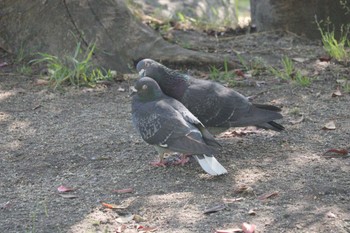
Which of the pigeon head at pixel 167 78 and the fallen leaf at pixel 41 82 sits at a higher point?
the pigeon head at pixel 167 78

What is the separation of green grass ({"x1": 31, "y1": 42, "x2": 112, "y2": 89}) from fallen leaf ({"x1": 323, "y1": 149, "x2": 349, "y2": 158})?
109 inches

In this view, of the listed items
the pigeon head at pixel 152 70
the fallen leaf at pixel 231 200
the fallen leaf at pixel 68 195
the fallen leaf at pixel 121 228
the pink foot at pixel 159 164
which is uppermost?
the pigeon head at pixel 152 70

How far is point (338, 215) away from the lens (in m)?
4.34

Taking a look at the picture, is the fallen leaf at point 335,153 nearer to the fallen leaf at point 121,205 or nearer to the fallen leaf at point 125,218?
the fallen leaf at point 121,205

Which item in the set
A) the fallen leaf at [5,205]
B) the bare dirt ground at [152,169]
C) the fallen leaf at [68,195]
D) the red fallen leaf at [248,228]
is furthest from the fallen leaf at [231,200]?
the fallen leaf at [5,205]

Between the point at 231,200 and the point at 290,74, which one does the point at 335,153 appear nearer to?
the point at 231,200

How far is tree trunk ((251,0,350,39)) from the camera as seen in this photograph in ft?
27.2

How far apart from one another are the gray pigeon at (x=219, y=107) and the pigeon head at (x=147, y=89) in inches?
13.0

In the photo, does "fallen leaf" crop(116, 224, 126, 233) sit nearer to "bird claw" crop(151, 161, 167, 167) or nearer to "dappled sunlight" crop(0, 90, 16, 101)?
"bird claw" crop(151, 161, 167, 167)

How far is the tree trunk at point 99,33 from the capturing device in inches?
300

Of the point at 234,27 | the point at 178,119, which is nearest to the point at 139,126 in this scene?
the point at 178,119

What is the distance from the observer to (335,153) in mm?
5414

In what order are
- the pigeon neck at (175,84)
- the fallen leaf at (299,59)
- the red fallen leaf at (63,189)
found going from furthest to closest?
the fallen leaf at (299,59)
the pigeon neck at (175,84)
the red fallen leaf at (63,189)

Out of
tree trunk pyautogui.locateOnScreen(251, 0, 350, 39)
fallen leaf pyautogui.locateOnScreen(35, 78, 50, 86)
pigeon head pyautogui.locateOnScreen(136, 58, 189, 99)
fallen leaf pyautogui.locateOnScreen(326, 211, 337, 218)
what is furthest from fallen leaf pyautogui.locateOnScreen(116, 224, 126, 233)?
tree trunk pyautogui.locateOnScreen(251, 0, 350, 39)
